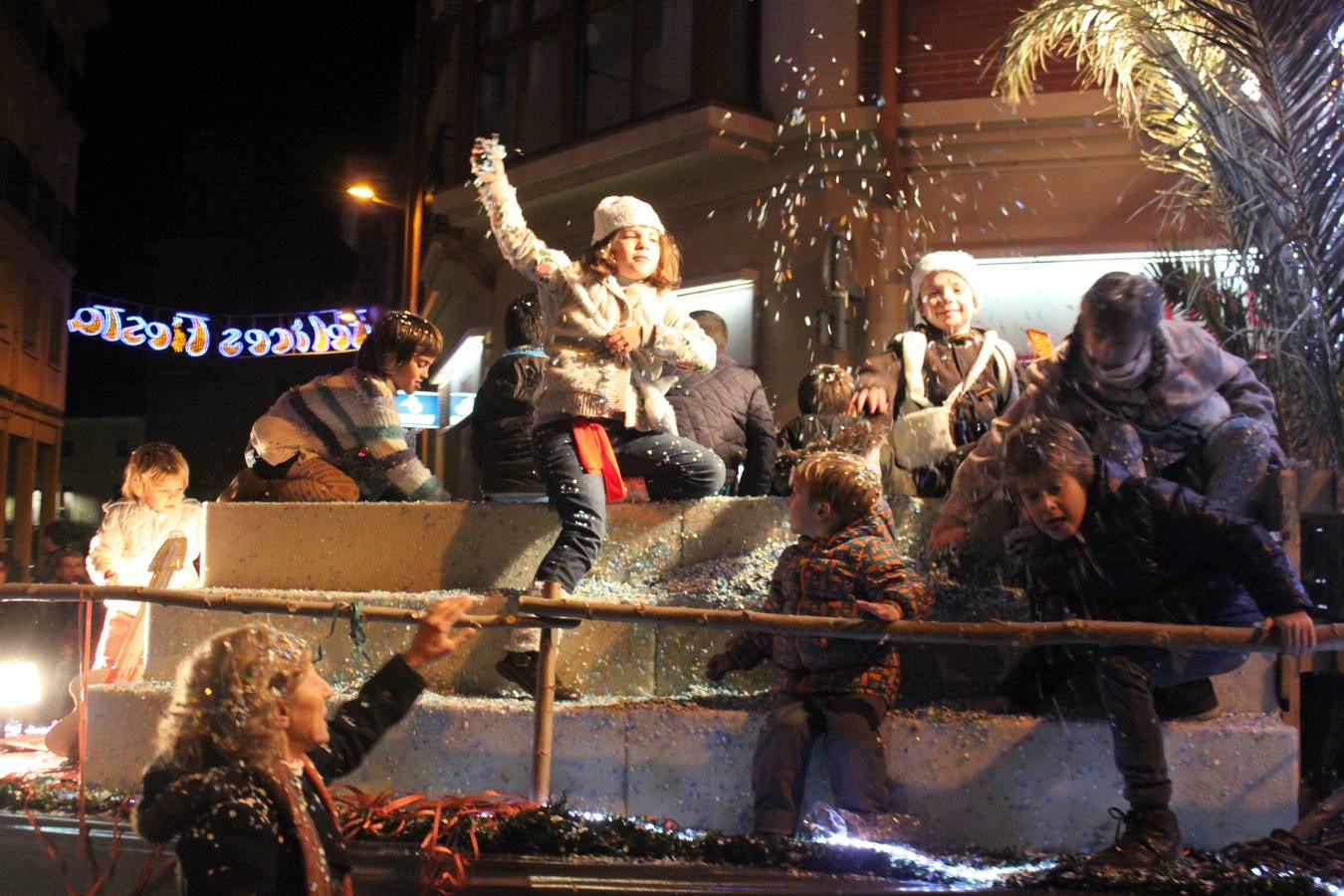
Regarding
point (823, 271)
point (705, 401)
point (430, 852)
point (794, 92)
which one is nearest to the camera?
point (430, 852)

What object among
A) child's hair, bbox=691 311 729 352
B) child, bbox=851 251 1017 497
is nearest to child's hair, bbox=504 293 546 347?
child's hair, bbox=691 311 729 352

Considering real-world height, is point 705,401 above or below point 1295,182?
below

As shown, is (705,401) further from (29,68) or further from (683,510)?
(29,68)

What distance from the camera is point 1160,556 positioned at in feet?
12.3

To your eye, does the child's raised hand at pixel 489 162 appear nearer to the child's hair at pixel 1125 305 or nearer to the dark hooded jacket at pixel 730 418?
the dark hooded jacket at pixel 730 418

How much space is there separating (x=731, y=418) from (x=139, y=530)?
283 cm

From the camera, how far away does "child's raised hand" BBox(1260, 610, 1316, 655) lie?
339 cm

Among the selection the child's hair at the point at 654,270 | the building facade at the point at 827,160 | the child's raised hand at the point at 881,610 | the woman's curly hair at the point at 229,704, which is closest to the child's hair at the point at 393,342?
the child's hair at the point at 654,270

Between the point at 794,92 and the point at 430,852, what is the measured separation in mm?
8442

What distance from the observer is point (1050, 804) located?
12.8 ft

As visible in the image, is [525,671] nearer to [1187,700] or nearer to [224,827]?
[224,827]

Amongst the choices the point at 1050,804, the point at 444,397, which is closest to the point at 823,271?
the point at 1050,804

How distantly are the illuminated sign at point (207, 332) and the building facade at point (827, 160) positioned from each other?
10.2 m

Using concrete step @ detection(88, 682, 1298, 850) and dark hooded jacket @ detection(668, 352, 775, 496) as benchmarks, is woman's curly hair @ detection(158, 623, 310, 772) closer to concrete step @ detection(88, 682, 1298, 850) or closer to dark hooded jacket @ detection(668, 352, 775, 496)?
concrete step @ detection(88, 682, 1298, 850)
